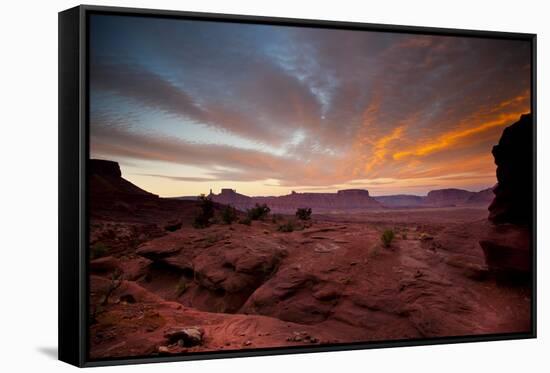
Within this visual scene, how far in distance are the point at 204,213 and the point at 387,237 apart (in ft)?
9.03

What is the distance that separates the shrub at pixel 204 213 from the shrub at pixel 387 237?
2590 millimetres

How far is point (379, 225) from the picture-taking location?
12.4 m

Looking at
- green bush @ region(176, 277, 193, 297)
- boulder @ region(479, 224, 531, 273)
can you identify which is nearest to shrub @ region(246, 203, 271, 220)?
green bush @ region(176, 277, 193, 297)

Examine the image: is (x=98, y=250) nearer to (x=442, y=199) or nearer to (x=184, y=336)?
(x=184, y=336)

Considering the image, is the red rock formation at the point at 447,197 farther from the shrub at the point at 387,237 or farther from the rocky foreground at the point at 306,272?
the shrub at the point at 387,237

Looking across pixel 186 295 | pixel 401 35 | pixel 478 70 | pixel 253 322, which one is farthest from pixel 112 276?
pixel 478 70

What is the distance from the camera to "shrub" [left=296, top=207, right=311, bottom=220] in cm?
1180

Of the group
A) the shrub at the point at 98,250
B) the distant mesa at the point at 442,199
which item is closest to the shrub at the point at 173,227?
the shrub at the point at 98,250

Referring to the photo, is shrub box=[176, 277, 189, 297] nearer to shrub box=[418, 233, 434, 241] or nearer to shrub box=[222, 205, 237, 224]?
shrub box=[222, 205, 237, 224]

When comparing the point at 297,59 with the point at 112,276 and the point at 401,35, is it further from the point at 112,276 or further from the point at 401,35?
the point at 112,276

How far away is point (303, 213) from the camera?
11.9 meters

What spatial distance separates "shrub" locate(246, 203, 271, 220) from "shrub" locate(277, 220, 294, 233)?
0.36 metres

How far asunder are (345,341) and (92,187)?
3.99 meters

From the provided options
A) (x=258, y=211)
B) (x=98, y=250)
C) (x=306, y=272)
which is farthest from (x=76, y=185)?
(x=306, y=272)
